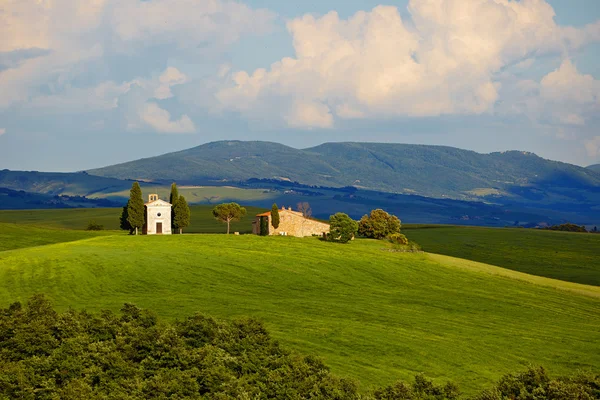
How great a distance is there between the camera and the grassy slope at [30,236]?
368ft

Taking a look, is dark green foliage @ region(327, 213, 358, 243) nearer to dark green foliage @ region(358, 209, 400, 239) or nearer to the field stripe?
the field stripe

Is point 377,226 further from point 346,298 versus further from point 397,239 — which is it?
point 346,298

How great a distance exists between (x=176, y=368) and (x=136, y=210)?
7030 centimetres

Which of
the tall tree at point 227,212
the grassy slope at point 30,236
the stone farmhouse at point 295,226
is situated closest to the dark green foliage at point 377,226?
the stone farmhouse at point 295,226

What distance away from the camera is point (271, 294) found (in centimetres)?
7500

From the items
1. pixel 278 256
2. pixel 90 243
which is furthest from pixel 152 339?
pixel 90 243

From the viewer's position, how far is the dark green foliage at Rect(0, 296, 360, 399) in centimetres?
4284

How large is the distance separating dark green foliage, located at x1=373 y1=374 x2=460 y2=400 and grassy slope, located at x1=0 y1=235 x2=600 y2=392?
657 cm

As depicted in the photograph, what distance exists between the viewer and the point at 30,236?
120375 millimetres

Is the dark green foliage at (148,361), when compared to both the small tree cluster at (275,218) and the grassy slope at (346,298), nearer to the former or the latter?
the grassy slope at (346,298)

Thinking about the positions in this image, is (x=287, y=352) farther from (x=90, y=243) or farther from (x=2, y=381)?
(x=90, y=243)

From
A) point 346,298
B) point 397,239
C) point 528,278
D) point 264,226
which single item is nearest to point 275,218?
point 264,226

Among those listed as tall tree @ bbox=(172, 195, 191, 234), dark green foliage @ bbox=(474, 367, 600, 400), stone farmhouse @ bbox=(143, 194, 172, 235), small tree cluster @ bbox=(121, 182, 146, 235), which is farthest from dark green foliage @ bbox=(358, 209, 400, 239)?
dark green foliage @ bbox=(474, 367, 600, 400)

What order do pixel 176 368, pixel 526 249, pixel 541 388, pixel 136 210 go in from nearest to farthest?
pixel 541 388 < pixel 176 368 < pixel 136 210 < pixel 526 249
